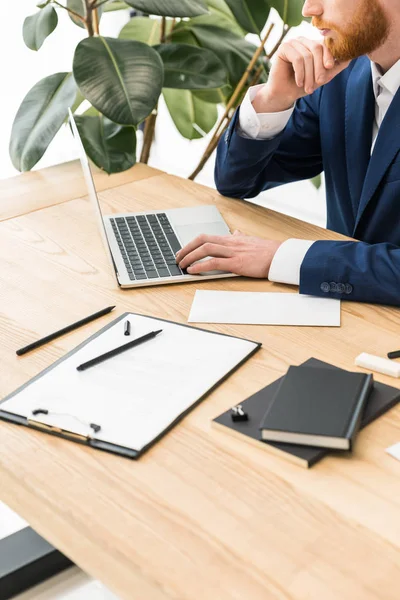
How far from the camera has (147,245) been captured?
57.1 inches

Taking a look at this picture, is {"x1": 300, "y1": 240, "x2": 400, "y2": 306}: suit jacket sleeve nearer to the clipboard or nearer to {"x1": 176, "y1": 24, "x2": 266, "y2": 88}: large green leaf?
the clipboard

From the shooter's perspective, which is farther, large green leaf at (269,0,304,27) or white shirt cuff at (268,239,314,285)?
large green leaf at (269,0,304,27)

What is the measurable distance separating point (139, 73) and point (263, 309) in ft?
2.58

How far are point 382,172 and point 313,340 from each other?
21.0 inches

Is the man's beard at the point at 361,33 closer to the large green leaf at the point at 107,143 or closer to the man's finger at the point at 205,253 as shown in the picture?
the man's finger at the point at 205,253

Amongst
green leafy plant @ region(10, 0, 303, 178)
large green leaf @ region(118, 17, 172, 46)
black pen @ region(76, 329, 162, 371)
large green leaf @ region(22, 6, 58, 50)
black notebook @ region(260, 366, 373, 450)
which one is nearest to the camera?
black notebook @ region(260, 366, 373, 450)

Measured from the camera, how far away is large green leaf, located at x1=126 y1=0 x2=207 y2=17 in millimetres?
1881

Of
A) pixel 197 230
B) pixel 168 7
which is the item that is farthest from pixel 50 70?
pixel 197 230

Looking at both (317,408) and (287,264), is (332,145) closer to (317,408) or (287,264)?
(287,264)

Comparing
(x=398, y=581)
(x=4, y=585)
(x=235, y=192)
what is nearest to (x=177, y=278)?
(x=235, y=192)

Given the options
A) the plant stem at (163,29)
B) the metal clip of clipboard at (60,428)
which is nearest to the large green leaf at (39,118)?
the plant stem at (163,29)

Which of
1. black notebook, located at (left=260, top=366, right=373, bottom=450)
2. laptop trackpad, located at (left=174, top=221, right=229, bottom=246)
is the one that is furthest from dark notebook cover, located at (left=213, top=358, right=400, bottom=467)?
laptop trackpad, located at (left=174, top=221, right=229, bottom=246)

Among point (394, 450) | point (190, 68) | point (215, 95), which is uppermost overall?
point (190, 68)

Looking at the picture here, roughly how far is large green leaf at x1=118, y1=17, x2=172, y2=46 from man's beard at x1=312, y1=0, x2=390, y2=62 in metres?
0.88
